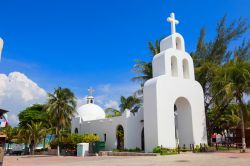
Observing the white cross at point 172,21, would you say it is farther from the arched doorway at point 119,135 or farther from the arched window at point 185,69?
the arched doorway at point 119,135

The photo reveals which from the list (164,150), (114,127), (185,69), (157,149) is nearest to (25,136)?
(114,127)

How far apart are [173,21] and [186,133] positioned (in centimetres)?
1117

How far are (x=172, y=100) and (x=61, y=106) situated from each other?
53.8 ft

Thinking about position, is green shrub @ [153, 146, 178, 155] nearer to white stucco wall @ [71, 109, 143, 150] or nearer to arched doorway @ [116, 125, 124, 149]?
white stucco wall @ [71, 109, 143, 150]

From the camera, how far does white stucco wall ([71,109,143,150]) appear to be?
29062mm

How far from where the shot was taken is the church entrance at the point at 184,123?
87.0 feet

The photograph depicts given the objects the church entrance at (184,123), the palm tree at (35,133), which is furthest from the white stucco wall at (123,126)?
the palm tree at (35,133)

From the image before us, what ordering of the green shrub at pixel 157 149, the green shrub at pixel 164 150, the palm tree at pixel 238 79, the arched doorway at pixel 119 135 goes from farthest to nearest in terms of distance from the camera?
the arched doorway at pixel 119 135
the palm tree at pixel 238 79
the green shrub at pixel 157 149
the green shrub at pixel 164 150

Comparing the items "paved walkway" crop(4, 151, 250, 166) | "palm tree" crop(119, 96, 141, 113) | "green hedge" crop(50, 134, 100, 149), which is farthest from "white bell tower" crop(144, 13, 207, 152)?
"palm tree" crop(119, 96, 141, 113)

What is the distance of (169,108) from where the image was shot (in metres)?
25.0

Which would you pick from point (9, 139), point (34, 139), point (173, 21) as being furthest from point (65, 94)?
point (9, 139)

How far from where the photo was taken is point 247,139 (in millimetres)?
32438

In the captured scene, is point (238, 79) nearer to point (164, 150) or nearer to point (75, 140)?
point (164, 150)

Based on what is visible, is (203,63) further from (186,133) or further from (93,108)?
(93,108)
